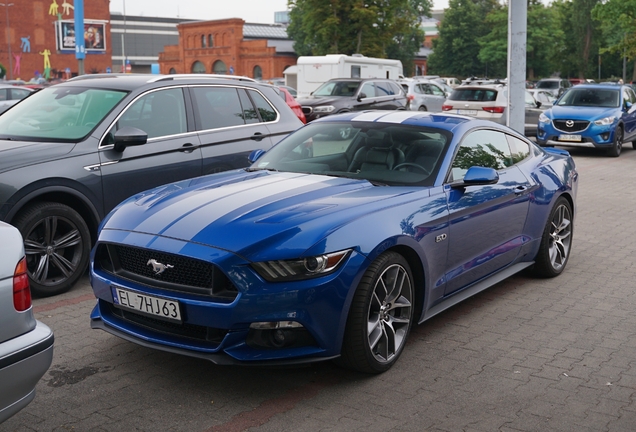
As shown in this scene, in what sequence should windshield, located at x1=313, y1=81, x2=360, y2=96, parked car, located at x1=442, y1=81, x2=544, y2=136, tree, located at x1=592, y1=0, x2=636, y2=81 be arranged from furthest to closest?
tree, located at x1=592, y1=0, x2=636, y2=81
windshield, located at x1=313, y1=81, x2=360, y2=96
parked car, located at x1=442, y1=81, x2=544, y2=136

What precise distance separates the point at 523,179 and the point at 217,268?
319cm

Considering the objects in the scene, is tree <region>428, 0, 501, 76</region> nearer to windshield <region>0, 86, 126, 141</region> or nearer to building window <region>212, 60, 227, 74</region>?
building window <region>212, 60, 227, 74</region>

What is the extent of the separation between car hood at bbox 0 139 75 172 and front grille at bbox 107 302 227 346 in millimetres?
2228

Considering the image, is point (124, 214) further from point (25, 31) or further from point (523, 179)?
point (25, 31)

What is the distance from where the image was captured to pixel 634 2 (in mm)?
38281

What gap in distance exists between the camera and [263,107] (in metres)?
8.48

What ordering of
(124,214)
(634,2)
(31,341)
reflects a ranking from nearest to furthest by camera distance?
(31,341)
(124,214)
(634,2)

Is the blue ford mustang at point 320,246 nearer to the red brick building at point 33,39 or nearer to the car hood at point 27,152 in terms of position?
the car hood at point 27,152

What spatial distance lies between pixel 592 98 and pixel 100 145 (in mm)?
15019

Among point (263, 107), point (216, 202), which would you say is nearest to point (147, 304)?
point (216, 202)

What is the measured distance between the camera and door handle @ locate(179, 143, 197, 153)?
7.45 metres

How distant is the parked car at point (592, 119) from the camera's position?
1802cm

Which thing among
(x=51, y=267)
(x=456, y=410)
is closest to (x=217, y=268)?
(x=456, y=410)

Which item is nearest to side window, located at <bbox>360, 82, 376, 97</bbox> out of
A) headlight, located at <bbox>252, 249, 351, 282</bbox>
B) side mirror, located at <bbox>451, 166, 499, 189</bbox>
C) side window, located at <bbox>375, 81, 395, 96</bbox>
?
side window, located at <bbox>375, 81, 395, 96</bbox>
